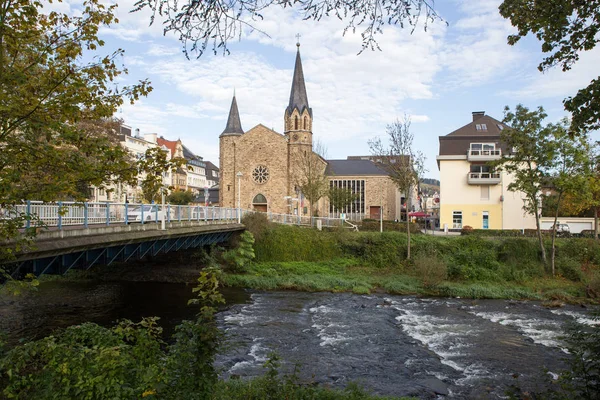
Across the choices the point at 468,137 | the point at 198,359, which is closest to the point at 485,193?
the point at 468,137

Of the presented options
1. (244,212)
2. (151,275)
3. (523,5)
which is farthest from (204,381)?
(244,212)

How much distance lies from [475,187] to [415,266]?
61.5 ft

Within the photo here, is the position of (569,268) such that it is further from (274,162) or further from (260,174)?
(260,174)

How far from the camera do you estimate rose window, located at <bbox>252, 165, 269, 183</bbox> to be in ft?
174

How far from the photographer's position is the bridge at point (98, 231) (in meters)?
10.7

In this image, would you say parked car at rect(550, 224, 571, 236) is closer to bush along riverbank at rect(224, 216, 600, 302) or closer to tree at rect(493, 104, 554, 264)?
bush along riverbank at rect(224, 216, 600, 302)

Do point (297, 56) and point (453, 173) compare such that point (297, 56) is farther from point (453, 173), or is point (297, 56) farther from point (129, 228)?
point (129, 228)

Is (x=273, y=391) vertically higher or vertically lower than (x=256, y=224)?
lower

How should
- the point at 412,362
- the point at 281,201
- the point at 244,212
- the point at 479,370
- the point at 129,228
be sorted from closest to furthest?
the point at 479,370 < the point at 412,362 < the point at 129,228 < the point at 244,212 < the point at 281,201

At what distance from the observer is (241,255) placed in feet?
91.9

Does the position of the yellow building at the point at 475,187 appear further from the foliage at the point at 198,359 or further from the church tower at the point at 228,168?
the foliage at the point at 198,359

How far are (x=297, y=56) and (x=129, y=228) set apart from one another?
43.1 metres

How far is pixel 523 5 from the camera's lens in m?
6.60

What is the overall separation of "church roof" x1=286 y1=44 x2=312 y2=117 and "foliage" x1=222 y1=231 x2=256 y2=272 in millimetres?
29084
